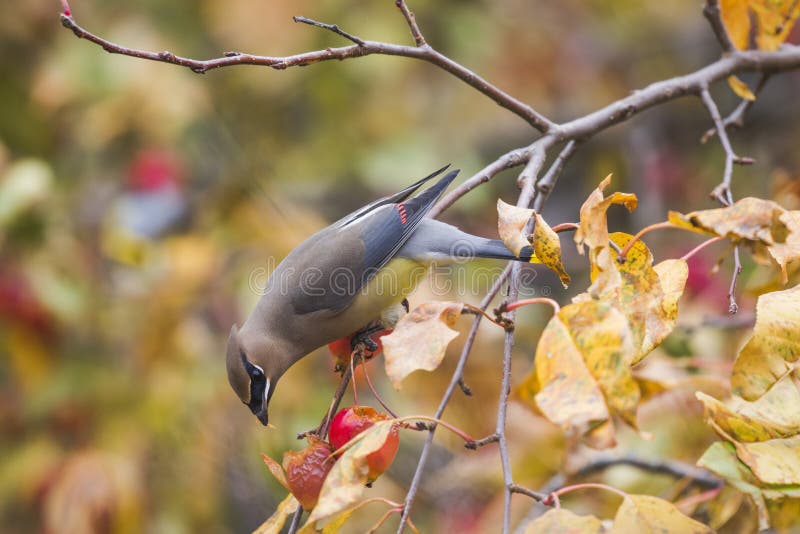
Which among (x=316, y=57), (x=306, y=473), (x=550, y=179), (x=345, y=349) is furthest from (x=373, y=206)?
(x=306, y=473)

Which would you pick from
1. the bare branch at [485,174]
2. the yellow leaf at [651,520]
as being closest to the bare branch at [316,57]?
the bare branch at [485,174]

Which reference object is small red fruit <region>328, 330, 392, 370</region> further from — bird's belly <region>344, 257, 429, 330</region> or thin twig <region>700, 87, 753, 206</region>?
thin twig <region>700, 87, 753, 206</region>

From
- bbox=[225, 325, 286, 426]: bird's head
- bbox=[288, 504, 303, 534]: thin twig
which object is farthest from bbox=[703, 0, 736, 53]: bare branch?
bbox=[288, 504, 303, 534]: thin twig

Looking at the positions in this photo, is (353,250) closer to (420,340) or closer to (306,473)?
(306,473)

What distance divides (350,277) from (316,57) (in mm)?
1169

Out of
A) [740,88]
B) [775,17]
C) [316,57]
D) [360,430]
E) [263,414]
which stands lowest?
[263,414]

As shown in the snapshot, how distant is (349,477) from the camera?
165cm

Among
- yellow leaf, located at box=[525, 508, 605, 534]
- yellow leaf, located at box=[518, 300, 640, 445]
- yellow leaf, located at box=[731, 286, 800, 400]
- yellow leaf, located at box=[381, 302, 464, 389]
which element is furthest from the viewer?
yellow leaf, located at box=[731, 286, 800, 400]

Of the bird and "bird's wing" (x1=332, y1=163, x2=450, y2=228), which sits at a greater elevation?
"bird's wing" (x1=332, y1=163, x2=450, y2=228)

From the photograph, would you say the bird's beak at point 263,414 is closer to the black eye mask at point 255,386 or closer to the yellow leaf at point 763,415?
the black eye mask at point 255,386

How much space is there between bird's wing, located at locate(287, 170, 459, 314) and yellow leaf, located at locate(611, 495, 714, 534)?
1.46 metres

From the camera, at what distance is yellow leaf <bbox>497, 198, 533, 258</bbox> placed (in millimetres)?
1729

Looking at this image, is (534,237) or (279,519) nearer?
(534,237)

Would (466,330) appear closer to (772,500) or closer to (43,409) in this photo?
(43,409)
